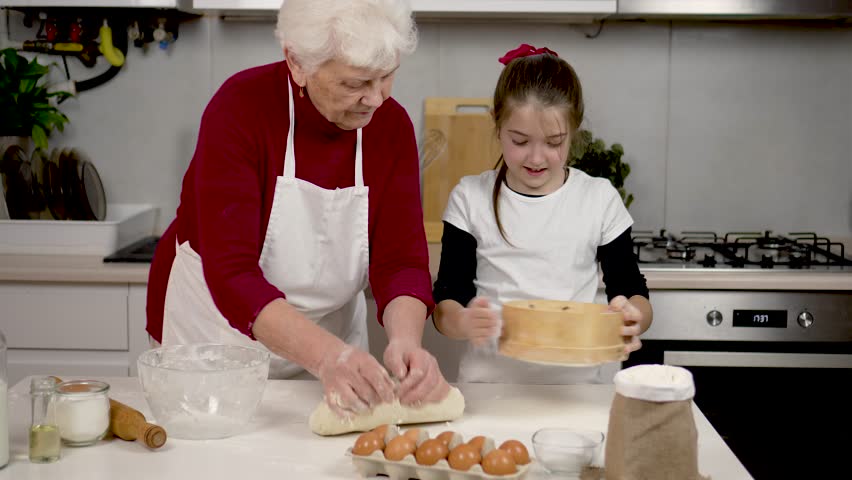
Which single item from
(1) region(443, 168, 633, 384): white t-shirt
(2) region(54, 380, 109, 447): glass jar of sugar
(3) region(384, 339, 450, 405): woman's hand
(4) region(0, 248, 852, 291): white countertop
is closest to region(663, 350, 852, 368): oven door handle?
(4) region(0, 248, 852, 291): white countertop

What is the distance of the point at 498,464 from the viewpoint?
1.20 meters

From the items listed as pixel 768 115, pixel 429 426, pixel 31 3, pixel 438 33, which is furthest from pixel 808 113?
pixel 31 3

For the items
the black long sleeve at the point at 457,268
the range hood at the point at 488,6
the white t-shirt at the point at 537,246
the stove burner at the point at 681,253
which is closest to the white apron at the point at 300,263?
the black long sleeve at the point at 457,268

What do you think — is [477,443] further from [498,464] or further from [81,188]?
[81,188]

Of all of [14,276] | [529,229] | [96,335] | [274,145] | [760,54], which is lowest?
[96,335]

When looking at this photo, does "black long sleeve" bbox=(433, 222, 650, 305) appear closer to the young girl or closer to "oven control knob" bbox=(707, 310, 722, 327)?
the young girl

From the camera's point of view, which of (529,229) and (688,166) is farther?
(688,166)

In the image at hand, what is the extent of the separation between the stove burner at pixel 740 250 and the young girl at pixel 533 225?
61 centimetres

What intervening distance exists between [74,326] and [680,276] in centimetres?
148

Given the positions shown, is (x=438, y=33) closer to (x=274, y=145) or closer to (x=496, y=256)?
(x=496, y=256)

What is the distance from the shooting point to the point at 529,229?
6.25 ft

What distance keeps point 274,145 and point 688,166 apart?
5.41 feet

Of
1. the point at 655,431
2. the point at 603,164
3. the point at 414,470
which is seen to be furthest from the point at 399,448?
the point at 603,164

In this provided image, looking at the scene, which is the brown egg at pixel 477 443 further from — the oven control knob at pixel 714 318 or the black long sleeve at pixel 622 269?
the oven control knob at pixel 714 318
